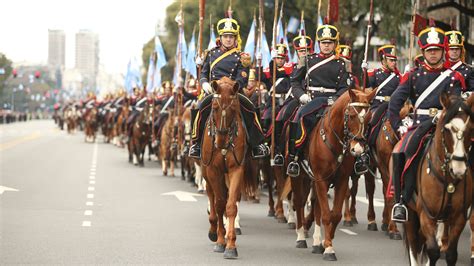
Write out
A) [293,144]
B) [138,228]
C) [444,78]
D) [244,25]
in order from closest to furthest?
1. [444,78]
2. [293,144]
3. [138,228]
4. [244,25]

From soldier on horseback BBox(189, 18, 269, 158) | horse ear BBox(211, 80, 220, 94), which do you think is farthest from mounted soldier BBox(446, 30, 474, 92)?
horse ear BBox(211, 80, 220, 94)

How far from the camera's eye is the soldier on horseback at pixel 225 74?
1653 centimetres

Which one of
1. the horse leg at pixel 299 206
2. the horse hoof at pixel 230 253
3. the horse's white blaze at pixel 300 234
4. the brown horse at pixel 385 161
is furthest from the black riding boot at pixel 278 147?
the horse hoof at pixel 230 253

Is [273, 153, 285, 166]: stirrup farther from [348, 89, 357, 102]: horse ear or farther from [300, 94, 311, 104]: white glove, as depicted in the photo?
[348, 89, 357, 102]: horse ear

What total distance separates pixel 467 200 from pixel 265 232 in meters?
6.63

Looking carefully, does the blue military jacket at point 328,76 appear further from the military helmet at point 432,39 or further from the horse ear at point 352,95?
the military helmet at point 432,39

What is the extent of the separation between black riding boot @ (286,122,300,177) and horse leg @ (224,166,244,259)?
44.1 inches

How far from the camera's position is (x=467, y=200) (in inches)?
480

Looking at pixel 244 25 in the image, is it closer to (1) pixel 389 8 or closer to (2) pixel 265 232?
(1) pixel 389 8

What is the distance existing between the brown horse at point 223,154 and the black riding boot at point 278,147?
203cm

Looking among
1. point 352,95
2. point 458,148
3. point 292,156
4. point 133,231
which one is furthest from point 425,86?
point 133,231

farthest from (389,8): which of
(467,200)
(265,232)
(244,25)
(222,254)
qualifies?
(244,25)

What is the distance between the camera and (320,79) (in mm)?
17078

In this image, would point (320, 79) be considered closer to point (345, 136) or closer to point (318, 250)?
point (345, 136)
